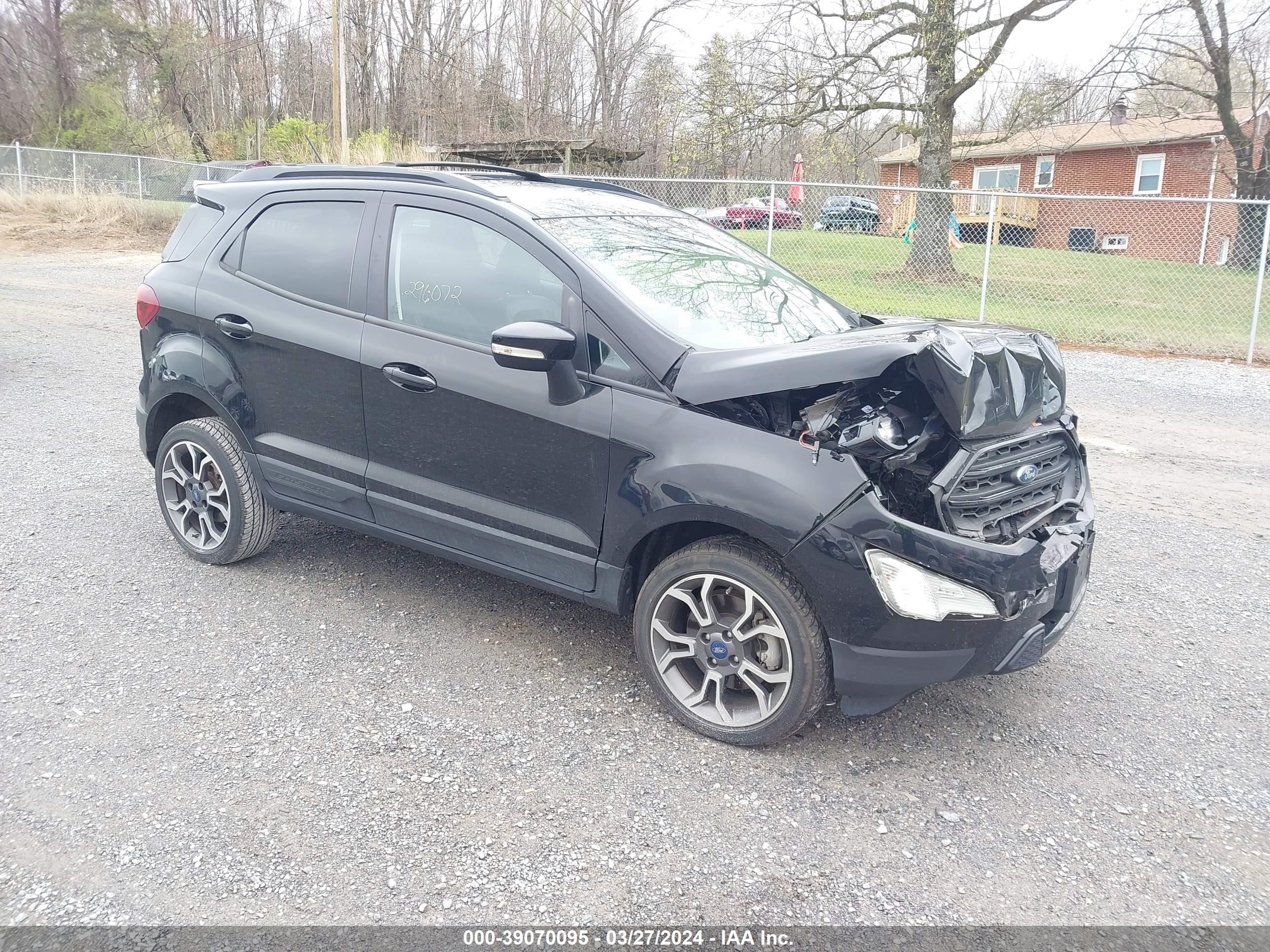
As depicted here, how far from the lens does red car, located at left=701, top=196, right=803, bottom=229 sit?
16.4 metres

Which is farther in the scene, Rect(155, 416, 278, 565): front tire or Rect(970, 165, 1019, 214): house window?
Rect(970, 165, 1019, 214): house window

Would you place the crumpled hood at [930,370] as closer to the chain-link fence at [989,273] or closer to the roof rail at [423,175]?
the roof rail at [423,175]

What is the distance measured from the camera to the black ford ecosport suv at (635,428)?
10.1ft

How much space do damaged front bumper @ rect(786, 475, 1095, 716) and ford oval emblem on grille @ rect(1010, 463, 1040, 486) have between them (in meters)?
0.24

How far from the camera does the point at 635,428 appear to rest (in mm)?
3404

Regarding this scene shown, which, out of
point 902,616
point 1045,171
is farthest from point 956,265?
point 1045,171

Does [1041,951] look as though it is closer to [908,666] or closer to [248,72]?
[908,666]

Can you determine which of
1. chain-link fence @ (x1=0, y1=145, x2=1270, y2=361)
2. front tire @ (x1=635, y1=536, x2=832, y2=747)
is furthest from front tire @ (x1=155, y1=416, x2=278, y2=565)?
chain-link fence @ (x1=0, y1=145, x2=1270, y2=361)

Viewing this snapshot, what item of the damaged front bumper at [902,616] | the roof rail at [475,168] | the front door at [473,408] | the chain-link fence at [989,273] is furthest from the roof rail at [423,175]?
the chain-link fence at [989,273]

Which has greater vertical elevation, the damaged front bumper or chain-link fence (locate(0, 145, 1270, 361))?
chain-link fence (locate(0, 145, 1270, 361))

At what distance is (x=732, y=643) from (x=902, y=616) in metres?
0.59

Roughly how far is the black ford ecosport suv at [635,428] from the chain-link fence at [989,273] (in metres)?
9.72

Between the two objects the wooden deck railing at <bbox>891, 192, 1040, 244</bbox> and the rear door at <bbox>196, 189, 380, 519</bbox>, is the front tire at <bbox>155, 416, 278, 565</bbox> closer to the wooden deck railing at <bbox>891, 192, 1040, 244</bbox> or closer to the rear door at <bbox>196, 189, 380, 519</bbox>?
the rear door at <bbox>196, 189, 380, 519</bbox>

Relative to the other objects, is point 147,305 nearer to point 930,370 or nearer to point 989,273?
point 930,370
